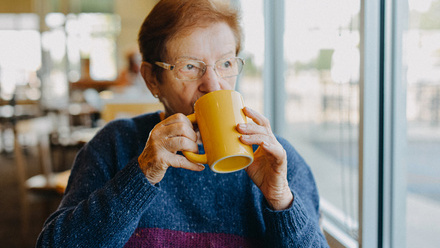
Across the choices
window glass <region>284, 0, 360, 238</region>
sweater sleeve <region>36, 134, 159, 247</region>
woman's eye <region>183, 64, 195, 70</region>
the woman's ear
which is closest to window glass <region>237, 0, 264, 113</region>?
window glass <region>284, 0, 360, 238</region>

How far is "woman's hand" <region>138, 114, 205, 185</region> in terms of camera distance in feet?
2.29

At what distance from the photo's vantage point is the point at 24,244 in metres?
2.91

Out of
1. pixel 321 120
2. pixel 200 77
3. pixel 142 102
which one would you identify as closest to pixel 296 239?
pixel 200 77

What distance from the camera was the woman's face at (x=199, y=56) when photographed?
0.88 m

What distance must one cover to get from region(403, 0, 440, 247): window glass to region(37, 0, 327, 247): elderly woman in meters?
0.36

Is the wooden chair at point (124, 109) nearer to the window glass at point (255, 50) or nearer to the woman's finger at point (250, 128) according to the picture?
the window glass at point (255, 50)

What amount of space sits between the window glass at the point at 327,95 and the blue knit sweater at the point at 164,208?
36cm

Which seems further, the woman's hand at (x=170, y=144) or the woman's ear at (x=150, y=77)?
the woman's ear at (x=150, y=77)

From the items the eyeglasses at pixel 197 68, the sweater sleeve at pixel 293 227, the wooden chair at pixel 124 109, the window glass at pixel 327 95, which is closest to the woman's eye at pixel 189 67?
the eyeglasses at pixel 197 68

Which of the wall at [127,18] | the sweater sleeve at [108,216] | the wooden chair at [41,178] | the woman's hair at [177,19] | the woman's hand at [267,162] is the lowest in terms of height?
the wooden chair at [41,178]

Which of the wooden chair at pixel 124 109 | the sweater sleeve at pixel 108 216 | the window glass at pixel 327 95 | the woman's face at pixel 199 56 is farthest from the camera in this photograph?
the wooden chair at pixel 124 109

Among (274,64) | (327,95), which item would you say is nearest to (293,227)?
(327,95)

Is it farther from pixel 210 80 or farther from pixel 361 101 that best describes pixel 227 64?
pixel 361 101

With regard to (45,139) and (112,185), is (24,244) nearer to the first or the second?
(45,139)
